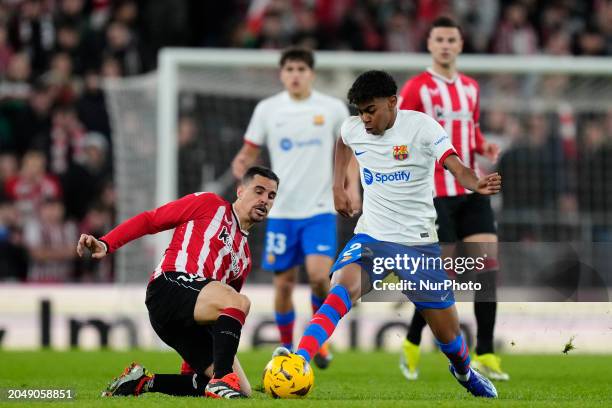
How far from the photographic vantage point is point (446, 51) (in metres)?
8.34

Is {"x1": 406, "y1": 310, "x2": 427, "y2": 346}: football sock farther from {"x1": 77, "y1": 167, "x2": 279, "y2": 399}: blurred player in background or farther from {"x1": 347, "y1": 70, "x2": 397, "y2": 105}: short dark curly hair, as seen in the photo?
{"x1": 347, "y1": 70, "x2": 397, "y2": 105}: short dark curly hair

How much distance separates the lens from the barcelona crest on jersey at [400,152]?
636cm

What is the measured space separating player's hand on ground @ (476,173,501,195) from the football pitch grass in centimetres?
102

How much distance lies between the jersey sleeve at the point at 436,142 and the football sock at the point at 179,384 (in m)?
1.67

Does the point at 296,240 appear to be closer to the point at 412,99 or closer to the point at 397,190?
the point at 412,99

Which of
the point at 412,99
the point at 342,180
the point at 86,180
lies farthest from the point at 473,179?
the point at 86,180

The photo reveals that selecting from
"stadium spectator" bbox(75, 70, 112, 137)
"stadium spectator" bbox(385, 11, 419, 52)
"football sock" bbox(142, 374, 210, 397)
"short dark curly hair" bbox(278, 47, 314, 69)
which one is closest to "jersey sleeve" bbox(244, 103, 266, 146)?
"short dark curly hair" bbox(278, 47, 314, 69)

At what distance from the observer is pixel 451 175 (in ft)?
27.1

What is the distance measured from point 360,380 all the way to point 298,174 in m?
1.75

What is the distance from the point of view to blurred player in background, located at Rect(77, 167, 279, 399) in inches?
242

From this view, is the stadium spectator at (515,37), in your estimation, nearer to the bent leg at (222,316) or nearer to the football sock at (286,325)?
the football sock at (286,325)

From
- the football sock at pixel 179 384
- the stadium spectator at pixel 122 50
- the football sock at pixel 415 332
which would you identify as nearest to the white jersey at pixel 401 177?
the football sock at pixel 179 384

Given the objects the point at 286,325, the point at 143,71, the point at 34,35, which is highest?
the point at 34,35

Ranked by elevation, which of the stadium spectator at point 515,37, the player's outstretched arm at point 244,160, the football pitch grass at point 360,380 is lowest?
the football pitch grass at point 360,380
